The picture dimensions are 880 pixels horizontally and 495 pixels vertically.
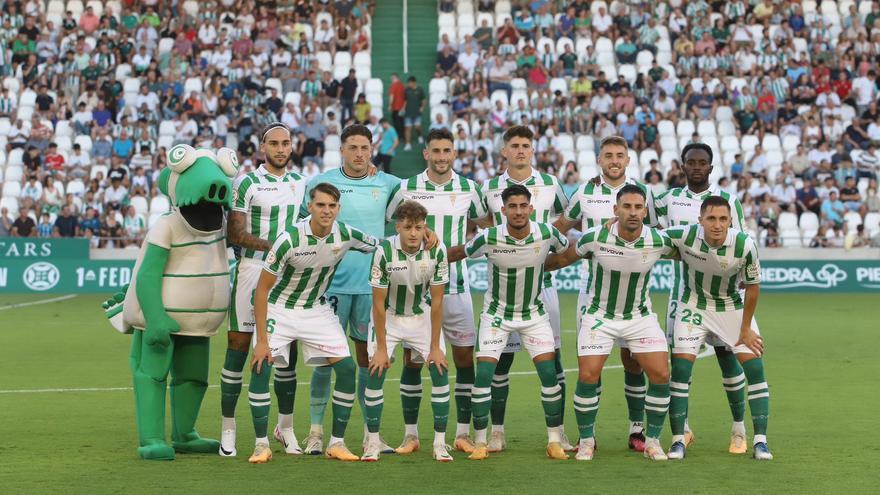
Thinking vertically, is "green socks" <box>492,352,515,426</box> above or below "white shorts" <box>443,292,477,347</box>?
below

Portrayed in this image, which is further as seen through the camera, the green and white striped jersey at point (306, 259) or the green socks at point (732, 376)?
the green socks at point (732, 376)

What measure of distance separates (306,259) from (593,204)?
7.21 feet

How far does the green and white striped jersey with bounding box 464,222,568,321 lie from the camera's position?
8836 millimetres

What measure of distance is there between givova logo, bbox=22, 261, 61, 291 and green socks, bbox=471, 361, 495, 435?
52.3ft

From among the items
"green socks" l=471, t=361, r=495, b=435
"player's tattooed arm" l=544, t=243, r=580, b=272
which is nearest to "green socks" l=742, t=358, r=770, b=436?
"player's tattooed arm" l=544, t=243, r=580, b=272

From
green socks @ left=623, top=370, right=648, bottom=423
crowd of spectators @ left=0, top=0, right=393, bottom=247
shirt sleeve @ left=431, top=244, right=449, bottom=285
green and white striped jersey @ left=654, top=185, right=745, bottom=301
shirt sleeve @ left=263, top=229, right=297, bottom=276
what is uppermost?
crowd of spectators @ left=0, top=0, right=393, bottom=247

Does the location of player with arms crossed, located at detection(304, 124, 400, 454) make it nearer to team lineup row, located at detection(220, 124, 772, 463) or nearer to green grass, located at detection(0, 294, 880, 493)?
team lineup row, located at detection(220, 124, 772, 463)

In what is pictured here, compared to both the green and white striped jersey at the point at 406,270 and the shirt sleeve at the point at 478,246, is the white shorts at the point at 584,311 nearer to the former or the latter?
the shirt sleeve at the point at 478,246

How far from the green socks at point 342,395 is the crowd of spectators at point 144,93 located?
15.4 m

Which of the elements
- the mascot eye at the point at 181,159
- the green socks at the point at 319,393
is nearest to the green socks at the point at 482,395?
the green socks at the point at 319,393

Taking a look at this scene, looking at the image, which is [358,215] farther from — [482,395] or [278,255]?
[482,395]

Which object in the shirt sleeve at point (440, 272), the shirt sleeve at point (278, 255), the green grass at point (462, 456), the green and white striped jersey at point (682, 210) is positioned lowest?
the green grass at point (462, 456)

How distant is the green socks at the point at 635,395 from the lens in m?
9.17

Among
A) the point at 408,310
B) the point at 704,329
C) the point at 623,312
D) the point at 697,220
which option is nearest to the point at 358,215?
the point at 408,310
